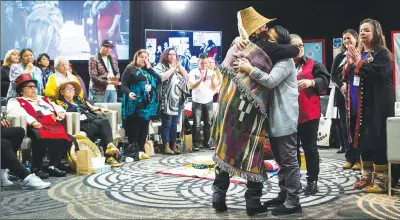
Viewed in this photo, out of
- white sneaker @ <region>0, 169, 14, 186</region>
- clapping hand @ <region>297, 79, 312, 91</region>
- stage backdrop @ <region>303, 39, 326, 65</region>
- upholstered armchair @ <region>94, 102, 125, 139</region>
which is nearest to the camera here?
clapping hand @ <region>297, 79, 312, 91</region>

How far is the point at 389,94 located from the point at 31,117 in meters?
3.16

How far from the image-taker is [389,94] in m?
3.40

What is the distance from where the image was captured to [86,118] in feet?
16.9

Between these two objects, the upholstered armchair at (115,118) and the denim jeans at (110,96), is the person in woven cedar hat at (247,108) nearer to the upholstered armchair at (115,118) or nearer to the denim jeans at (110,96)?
the upholstered armchair at (115,118)

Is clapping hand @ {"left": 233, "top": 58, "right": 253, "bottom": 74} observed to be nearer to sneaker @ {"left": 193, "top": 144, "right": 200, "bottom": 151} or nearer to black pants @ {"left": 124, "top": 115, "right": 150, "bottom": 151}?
black pants @ {"left": 124, "top": 115, "right": 150, "bottom": 151}

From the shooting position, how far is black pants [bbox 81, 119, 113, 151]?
511 centimetres

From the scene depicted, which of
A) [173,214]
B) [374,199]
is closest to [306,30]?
[374,199]

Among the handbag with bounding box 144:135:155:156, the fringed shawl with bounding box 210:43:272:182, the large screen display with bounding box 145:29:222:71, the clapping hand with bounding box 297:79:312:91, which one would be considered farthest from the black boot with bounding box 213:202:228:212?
the large screen display with bounding box 145:29:222:71

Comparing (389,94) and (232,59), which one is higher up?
(232,59)

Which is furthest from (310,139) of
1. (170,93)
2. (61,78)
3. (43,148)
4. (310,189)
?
(61,78)

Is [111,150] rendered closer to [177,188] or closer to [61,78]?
[61,78]

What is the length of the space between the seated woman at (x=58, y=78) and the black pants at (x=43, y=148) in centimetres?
81

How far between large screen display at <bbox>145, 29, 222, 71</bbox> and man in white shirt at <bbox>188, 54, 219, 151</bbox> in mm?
2130

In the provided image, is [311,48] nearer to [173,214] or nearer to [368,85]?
[368,85]
